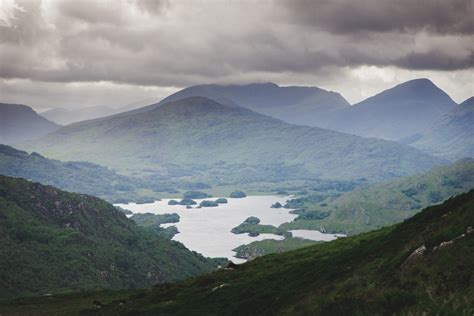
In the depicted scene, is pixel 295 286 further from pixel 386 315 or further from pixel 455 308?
pixel 455 308

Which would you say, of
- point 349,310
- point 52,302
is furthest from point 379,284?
point 52,302

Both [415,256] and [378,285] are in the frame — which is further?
[415,256]

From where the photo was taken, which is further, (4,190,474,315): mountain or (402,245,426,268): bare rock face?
(402,245,426,268): bare rock face

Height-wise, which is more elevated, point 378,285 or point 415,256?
point 415,256

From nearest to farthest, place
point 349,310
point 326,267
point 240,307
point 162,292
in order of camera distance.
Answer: point 349,310 → point 240,307 → point 326,267 → point 162,292

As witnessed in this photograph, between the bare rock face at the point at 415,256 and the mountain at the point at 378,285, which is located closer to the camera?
the mountain at the point at 378,285
